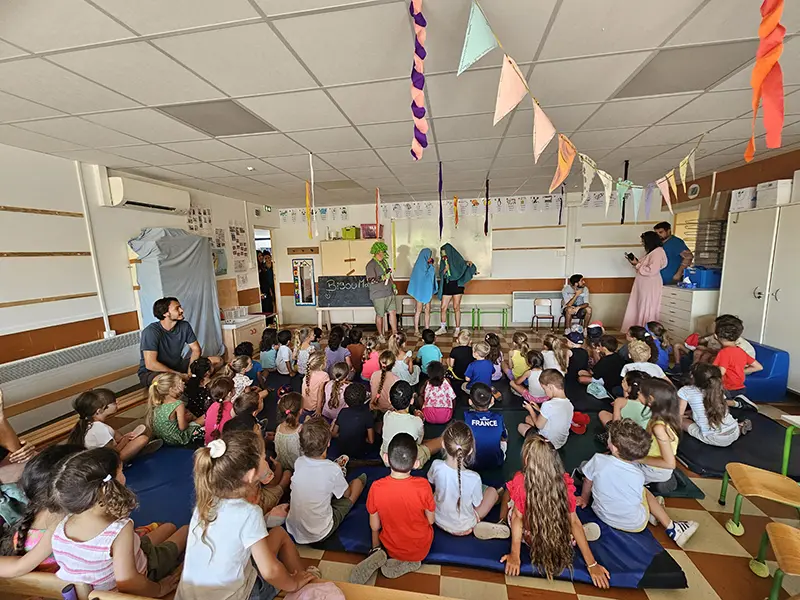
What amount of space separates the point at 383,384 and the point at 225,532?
2.04 meters

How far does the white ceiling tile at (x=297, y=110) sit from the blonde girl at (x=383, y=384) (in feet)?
6.94

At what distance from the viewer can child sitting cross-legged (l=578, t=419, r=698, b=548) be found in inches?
70.2

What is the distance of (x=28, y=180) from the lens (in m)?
3.26

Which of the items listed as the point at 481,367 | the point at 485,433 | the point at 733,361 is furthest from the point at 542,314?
the point at 485,433

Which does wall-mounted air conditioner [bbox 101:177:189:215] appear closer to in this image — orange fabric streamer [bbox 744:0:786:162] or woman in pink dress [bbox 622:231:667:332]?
orange fabric streamer [bbox 744:0:786:162]

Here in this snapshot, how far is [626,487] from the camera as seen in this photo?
5.97 feet

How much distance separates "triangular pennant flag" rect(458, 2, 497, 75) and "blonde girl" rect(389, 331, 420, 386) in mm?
2632

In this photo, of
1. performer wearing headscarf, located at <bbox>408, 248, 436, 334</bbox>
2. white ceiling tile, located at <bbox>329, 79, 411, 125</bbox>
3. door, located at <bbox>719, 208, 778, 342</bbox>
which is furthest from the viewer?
performer wearing headscarf, located at <bbox>408, 248, 436, 334</bbox>

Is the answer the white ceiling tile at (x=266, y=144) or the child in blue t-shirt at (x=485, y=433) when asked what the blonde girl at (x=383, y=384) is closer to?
the child in blue t-shirt at (x=485, y=433)

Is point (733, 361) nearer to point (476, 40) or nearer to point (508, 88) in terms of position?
point (508, 88)

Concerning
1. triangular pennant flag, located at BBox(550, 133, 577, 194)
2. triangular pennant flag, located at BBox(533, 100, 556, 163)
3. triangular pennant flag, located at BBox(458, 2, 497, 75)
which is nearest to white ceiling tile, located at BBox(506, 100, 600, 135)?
triangular pennant flag, located at BBox(550, 133, 577, 194)

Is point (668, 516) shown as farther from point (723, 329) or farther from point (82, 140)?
point (82, 140)

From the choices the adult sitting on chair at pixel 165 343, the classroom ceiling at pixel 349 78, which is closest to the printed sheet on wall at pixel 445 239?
the classroom ceiling at pixel 349 78

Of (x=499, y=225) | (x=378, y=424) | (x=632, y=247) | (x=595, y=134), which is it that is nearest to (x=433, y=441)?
(x=378, y=424)
